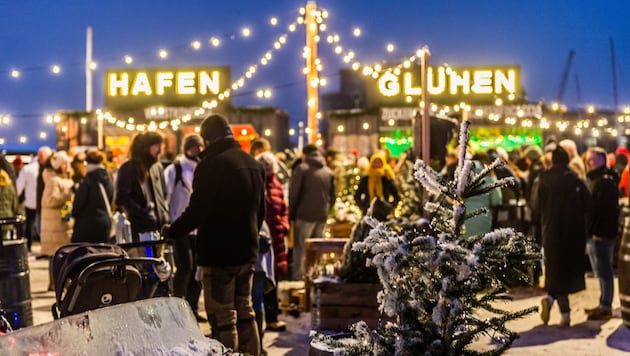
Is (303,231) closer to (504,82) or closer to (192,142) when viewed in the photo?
(192,142)

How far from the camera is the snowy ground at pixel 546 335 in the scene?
26.0ft

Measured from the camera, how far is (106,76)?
28984 mm

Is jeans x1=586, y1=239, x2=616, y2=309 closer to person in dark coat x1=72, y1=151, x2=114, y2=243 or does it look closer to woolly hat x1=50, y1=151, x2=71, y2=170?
person in dark coat x1=72, y1=151, x2=114, y2=243

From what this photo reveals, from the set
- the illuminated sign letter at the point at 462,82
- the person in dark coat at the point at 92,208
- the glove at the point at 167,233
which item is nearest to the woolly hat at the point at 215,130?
the glove at the point at 167,233

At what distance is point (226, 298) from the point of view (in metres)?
6.23

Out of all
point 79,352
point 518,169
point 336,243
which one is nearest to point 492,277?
point 79,352

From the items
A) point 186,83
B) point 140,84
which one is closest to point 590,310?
point 186,83

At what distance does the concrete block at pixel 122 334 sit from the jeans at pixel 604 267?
701cm

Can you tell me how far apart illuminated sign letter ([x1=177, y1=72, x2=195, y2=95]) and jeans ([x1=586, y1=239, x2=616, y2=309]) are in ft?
63.1

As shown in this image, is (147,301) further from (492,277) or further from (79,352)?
(492,277)

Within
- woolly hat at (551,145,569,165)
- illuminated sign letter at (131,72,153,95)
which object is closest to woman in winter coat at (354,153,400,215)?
woolly hat at (551,145,569,165)

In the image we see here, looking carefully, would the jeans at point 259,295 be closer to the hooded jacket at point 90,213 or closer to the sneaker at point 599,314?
the hooded jacket at point 90,213

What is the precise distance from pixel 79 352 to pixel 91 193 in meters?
6.82

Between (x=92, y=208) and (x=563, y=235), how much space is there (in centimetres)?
513
